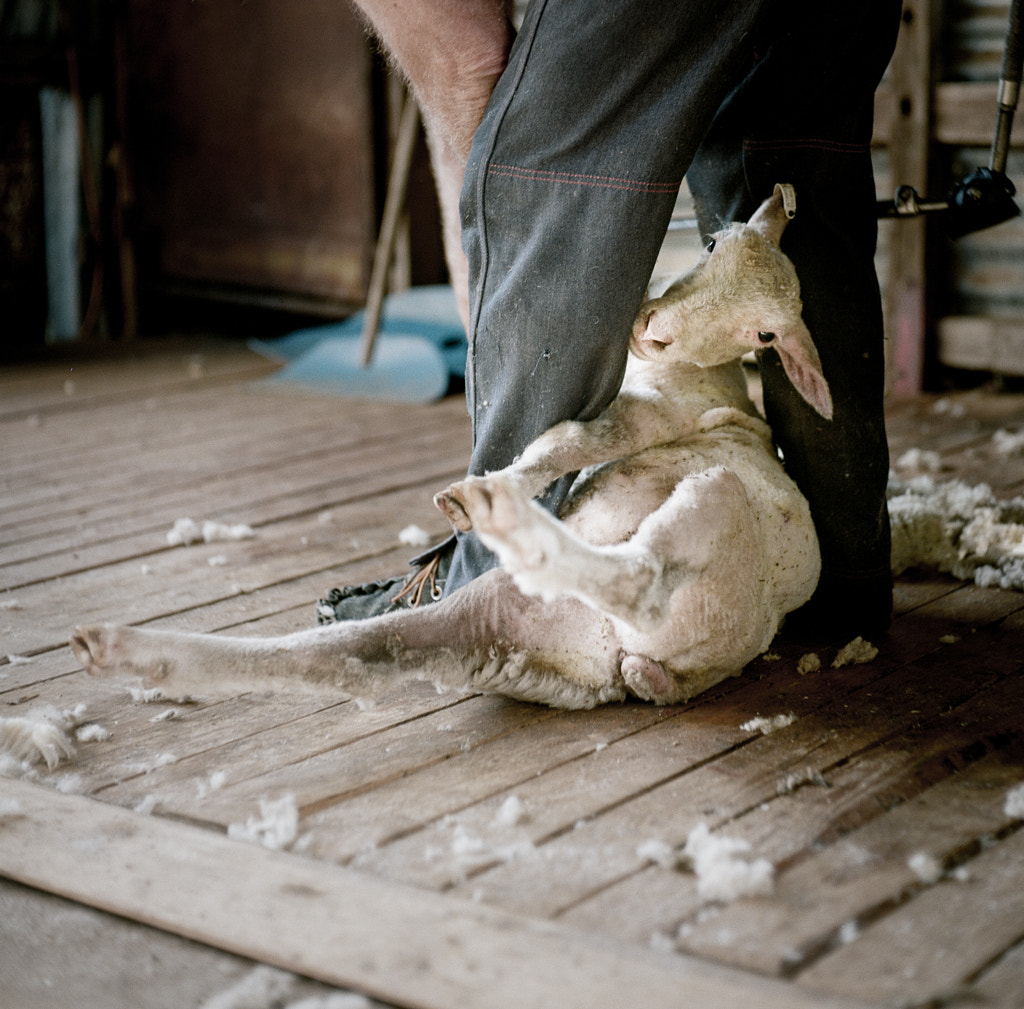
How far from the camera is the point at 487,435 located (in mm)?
1898

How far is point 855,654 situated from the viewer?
2.01 metres

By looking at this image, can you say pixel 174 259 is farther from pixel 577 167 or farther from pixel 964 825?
pixel 964 825

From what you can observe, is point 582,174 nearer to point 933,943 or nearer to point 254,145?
point 933,943

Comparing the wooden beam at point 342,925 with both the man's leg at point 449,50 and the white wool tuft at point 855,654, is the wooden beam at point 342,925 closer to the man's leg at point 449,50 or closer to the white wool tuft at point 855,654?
the white wool tuft at point 855,654

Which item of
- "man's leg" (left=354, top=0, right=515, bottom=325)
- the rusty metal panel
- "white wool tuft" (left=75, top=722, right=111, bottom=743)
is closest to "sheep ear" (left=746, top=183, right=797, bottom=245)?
"man's leg" (left=354, top=0, right=515, bottom=325)

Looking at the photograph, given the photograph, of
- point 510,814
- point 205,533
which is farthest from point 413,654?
point 205,533

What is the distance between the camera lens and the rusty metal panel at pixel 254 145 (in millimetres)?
5570

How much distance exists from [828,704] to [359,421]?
261 centimetres

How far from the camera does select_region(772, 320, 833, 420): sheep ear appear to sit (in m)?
1.87

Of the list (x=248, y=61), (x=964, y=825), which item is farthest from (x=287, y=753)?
(x=248, y=61)

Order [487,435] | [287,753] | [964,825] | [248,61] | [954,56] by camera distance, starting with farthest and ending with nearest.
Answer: [248,61]
[954,56]
[487,435]
[287,753]
[964,825]

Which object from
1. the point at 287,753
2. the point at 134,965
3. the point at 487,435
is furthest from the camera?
the point at 487,435

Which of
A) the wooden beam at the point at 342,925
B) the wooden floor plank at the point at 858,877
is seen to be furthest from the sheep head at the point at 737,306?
the wooden beam at the point at 342,925

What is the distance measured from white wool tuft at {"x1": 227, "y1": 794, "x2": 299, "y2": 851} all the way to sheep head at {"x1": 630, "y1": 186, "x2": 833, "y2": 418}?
0.87 m
